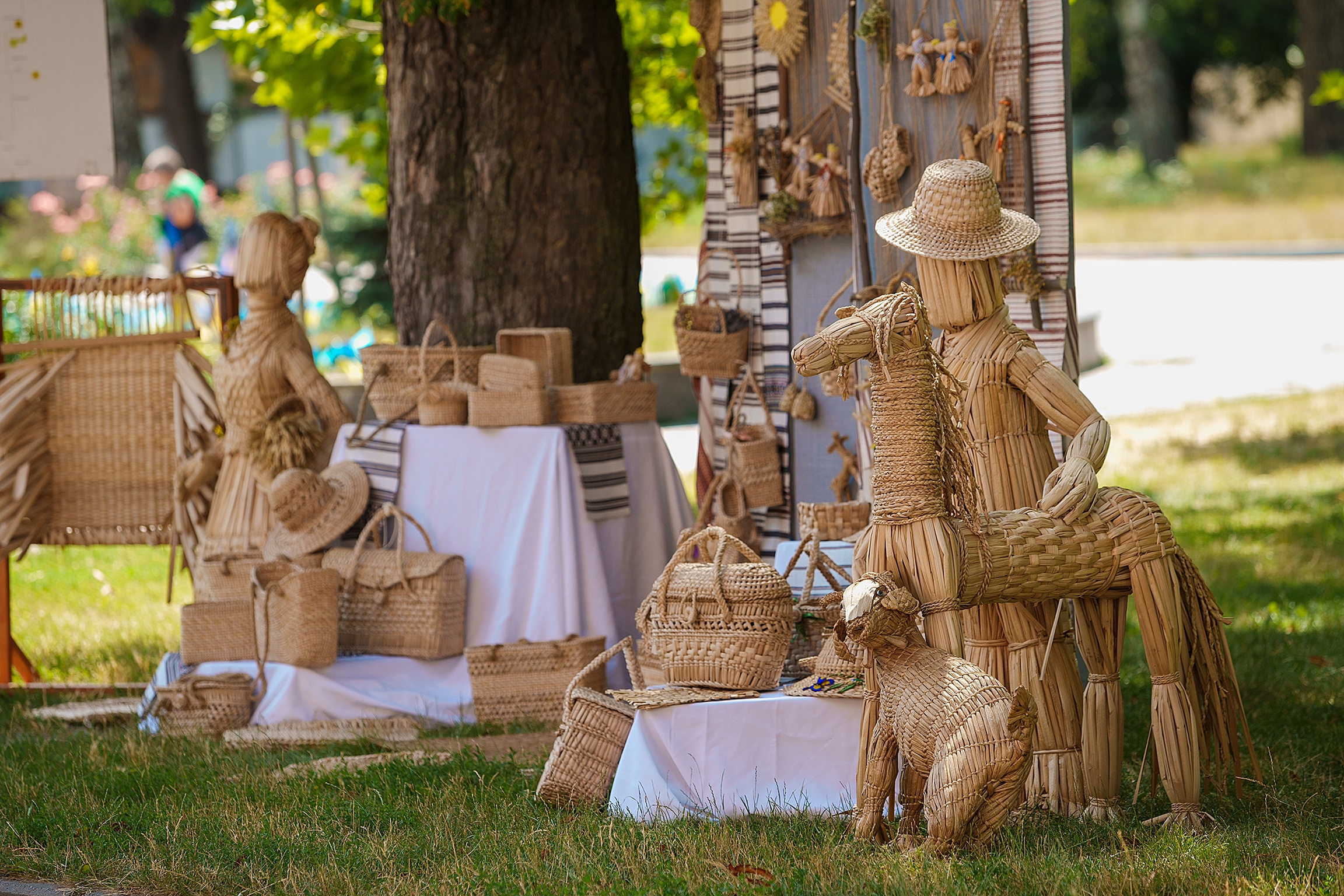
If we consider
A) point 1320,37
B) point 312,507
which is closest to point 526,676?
point 312,507

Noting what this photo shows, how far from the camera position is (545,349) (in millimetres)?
5445

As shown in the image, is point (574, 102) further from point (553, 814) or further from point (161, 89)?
point (161, 89)

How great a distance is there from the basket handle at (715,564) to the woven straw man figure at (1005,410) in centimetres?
63

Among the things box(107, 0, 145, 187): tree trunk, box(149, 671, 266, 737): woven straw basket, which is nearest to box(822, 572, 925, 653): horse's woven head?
box(149, 671, 266, 737): woven straw basket

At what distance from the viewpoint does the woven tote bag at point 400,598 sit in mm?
5004

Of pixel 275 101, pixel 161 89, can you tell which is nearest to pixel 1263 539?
pixel 275 101

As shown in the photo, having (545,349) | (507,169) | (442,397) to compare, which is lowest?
(442,397)

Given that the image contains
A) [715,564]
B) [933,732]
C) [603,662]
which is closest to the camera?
[933,732]

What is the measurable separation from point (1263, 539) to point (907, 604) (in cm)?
512

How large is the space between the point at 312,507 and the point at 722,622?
1.98 metres

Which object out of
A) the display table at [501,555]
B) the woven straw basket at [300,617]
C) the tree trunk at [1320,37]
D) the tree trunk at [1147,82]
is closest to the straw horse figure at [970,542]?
the display table at [501,555]

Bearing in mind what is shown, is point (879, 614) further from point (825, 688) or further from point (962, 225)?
point (962, 225)

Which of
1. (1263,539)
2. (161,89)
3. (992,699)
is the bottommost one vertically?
(1263,539)

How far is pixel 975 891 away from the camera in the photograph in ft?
9.68
